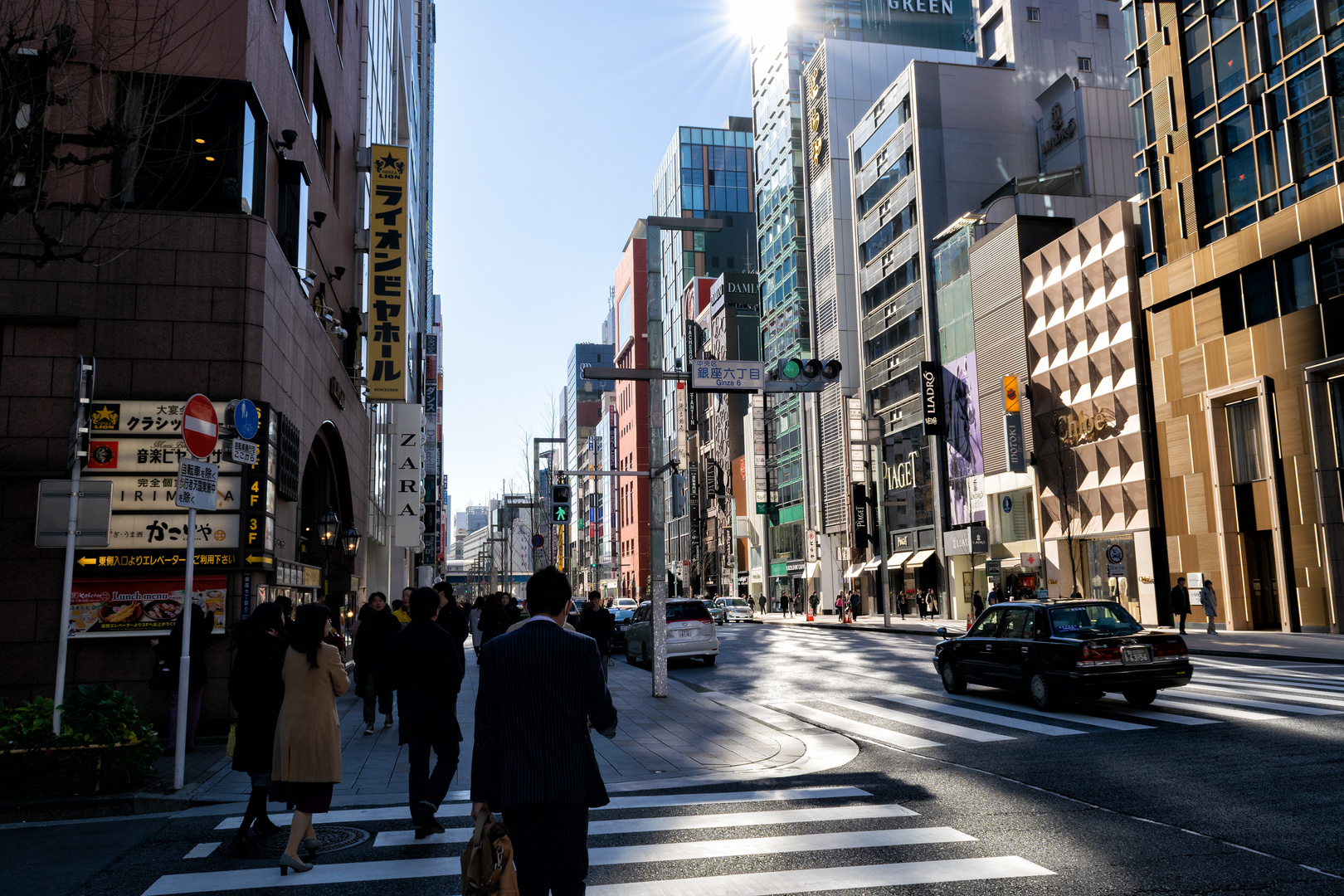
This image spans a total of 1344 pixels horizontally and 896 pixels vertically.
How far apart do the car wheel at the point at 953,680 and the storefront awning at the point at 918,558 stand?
38.5m

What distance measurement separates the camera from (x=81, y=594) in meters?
12.8

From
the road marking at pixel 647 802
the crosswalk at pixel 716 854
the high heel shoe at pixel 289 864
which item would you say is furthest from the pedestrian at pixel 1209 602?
the high heel shoe at pixel 289 864

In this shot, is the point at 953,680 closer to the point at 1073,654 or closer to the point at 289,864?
the point at 1073,654

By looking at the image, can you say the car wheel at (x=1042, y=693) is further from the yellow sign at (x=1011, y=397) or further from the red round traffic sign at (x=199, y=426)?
the yellow sign at (x=1011, y=397)

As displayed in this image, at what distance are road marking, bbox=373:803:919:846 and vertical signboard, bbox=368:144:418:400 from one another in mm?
19779

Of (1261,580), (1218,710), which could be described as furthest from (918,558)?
(1218,710)

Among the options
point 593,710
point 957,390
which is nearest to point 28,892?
point 593,710

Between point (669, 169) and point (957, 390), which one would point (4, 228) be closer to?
point (957, 390)

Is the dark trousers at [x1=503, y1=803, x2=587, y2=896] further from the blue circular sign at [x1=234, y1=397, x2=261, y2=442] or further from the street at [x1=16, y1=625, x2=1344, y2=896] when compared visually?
the blue circular sign at [x1=234, y1=397, x2=261, y2=442]

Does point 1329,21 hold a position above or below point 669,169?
below

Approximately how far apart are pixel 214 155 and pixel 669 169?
116168mm

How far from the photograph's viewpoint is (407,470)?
36906 mm

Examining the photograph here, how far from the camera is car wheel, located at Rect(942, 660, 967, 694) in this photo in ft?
52.0

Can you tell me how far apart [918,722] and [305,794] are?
8890 mm
